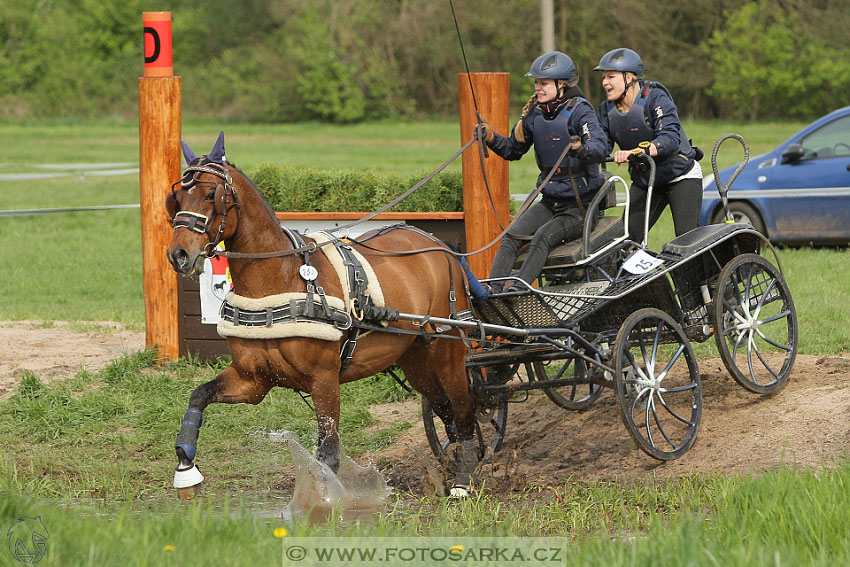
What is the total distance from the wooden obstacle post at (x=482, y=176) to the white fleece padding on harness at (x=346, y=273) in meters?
2.63

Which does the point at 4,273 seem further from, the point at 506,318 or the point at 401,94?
the point at 401,94

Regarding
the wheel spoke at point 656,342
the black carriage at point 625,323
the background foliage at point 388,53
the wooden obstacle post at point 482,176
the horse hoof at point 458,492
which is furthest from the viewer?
the background foliage at point 388,53

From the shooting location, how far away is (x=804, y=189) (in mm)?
13562

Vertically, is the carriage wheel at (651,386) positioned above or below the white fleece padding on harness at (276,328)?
below

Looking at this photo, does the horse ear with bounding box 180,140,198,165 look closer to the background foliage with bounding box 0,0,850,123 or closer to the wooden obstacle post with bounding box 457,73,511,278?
the wooden obstacle post with bounding box 457,73,511,278

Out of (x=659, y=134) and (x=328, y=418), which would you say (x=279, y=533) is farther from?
(x=659, y=134)

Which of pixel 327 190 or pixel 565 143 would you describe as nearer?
pixel 565 143

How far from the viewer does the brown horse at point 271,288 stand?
5547mm

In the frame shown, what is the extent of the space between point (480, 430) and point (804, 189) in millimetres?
7885

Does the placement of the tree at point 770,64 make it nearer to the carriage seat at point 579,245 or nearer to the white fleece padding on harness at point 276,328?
the carriage seat at point 579,245

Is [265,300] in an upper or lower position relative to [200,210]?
lower

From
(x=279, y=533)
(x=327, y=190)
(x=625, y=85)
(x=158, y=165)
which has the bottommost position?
(x=279, y=533)

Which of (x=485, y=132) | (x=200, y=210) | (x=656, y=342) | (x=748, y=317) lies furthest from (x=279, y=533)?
(x=748, y=317)

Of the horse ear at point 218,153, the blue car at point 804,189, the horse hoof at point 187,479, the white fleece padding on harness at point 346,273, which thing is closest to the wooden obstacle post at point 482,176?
the white fleece padding on harness at point 346,273
